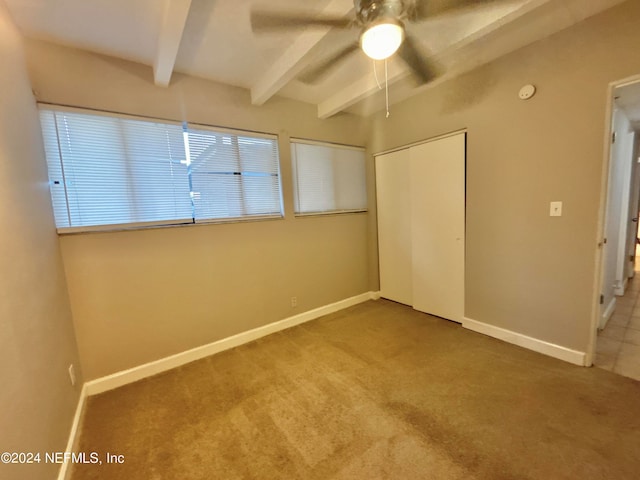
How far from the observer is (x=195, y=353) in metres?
2.48

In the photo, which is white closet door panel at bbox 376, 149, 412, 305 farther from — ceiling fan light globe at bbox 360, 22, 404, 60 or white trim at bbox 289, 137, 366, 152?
ceiling fan light globe at bbox 360, 22, 404, 60

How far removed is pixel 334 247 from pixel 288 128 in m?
1.57

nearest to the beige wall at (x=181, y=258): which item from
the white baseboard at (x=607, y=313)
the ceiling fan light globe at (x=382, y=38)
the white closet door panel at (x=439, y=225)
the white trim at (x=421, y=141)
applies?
the white trim at (x=421, y=141)

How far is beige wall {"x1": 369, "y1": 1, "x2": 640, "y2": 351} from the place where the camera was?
1879mm

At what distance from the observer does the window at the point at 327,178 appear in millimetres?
3139

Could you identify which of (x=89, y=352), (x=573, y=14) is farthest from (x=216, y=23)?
(x=89, y=352)

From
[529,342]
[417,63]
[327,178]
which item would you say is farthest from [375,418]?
[327,178]

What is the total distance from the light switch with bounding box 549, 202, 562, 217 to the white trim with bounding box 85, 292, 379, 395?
241 cm

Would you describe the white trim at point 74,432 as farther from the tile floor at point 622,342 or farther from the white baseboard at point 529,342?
the tile floor at point 622,342

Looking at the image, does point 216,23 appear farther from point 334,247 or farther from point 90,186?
point 334,247

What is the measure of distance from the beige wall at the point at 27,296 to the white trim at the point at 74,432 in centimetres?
7

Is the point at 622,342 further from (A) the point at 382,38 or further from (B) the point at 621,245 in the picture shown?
(A) the point at 382,38

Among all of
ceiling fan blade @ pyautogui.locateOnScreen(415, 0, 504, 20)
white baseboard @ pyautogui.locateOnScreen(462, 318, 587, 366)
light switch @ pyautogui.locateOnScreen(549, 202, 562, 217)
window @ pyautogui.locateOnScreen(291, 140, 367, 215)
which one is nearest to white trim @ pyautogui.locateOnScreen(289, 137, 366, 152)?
window @ pyautogui.locateOnScreen(291, 140, 367, 215)

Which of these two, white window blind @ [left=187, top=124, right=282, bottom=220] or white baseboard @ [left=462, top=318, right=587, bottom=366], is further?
white window blind @ [left=187, top=124, right=282, bottom=220]
